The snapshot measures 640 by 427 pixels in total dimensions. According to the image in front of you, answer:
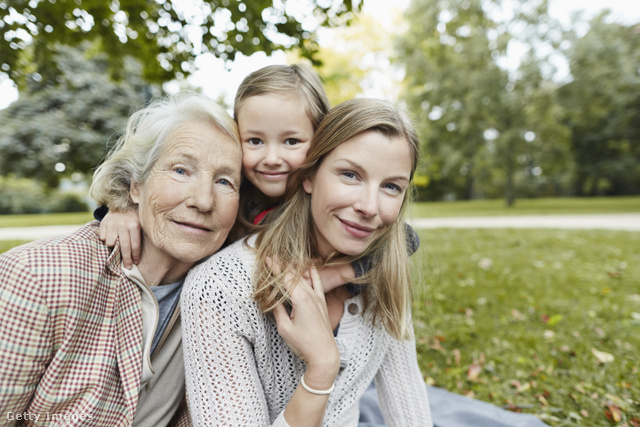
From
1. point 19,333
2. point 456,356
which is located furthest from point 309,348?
point 456,356

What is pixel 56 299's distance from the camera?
4.79ft

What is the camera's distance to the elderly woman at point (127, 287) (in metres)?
1.45

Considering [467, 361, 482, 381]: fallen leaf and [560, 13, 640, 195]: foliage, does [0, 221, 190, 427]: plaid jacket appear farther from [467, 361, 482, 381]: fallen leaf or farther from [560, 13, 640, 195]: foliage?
[560, 13, 640, 195]: foliage

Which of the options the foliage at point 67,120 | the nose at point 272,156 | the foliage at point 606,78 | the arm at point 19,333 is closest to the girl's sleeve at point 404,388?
the nose at point 272,156

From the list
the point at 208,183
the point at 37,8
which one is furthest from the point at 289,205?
the point at 37,8

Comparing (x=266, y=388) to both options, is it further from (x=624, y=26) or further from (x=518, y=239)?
(x=624, y=26)

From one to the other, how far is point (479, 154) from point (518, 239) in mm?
14431

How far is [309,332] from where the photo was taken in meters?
1.67

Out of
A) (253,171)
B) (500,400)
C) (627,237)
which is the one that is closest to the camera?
(253,171)

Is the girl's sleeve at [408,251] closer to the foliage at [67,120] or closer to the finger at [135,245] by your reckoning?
the finger at [135,245]

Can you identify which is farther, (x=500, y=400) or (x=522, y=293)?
(x=522, y=293)

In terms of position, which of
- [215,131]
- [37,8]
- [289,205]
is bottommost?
[289,205]

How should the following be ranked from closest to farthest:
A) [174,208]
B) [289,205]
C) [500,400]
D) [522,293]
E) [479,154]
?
[174,208], [289,205], [500,400], [522,293], [479,154]

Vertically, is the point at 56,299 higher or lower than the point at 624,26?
lower
